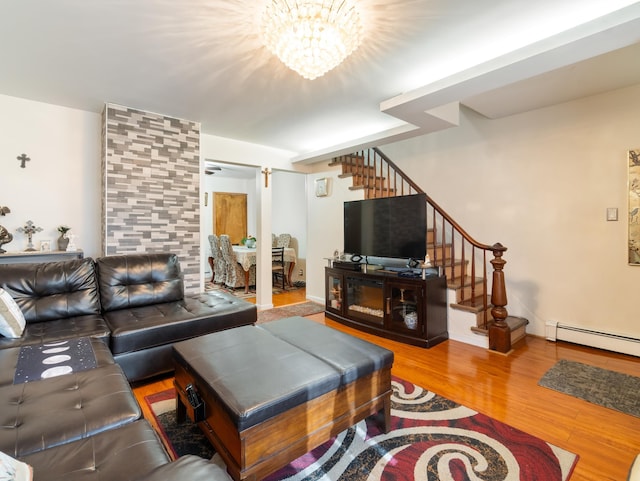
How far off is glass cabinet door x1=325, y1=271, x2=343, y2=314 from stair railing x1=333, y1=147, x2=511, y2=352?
1194mm

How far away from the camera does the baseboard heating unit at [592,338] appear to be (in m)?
2.94

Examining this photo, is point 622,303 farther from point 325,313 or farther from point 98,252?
point 98,252

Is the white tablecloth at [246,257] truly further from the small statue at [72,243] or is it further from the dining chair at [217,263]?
the small statue at [72,243]

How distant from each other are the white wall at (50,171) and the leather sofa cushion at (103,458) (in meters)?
2.96

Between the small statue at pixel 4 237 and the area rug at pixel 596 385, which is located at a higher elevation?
the small statue at pixel 4 237

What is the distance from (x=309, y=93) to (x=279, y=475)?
9.28ft

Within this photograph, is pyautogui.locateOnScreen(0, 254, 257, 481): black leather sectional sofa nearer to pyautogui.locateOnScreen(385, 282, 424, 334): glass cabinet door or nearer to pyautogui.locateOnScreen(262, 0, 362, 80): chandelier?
pyautogui.locateOnScreen(385, 282, 424, 334): glass cabinet door

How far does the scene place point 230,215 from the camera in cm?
767

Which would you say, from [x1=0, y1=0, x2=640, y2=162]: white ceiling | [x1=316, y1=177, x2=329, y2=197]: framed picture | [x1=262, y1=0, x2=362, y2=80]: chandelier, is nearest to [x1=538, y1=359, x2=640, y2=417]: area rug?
[x1=0, y1=0, x2=640, y2=162]: white ceiling

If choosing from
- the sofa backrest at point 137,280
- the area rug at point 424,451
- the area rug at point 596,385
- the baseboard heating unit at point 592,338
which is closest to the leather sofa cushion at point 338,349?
the area rug at point 424,451

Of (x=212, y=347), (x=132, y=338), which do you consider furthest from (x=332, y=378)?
(x=132, y=338)

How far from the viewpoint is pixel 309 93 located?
292 cm

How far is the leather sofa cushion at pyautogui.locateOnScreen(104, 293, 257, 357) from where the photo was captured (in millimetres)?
2293

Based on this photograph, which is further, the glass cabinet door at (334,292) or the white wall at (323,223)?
the white wall at (323,223)
